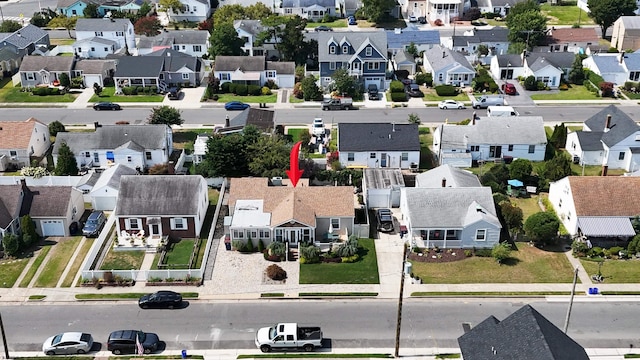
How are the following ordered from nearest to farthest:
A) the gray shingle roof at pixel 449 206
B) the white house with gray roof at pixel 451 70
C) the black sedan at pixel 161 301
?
the black sedan at pixel 161 301 → the gray shingle roof at pixel 449 206 → the white house with gray roof at pixel 451 70

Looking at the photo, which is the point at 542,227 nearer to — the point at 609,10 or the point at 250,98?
the point at 250,98

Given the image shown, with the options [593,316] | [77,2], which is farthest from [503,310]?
[77,2]

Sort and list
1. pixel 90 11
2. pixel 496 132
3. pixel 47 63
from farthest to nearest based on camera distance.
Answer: pixel 90 11 → pixel 47 63 → pixel 496 132

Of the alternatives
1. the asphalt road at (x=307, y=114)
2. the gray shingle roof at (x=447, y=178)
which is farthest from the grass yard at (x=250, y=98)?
the gray shingle roof at (x=447, y=178)

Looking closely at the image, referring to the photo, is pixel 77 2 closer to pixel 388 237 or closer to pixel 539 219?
pixel 388 237

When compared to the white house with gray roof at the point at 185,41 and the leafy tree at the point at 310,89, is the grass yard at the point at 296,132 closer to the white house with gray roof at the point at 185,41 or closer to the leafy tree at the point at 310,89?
the leafy tree at the point at 310,89

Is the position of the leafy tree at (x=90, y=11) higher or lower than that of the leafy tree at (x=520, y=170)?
higher

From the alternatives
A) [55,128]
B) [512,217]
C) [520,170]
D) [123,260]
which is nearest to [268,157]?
[123,260]
